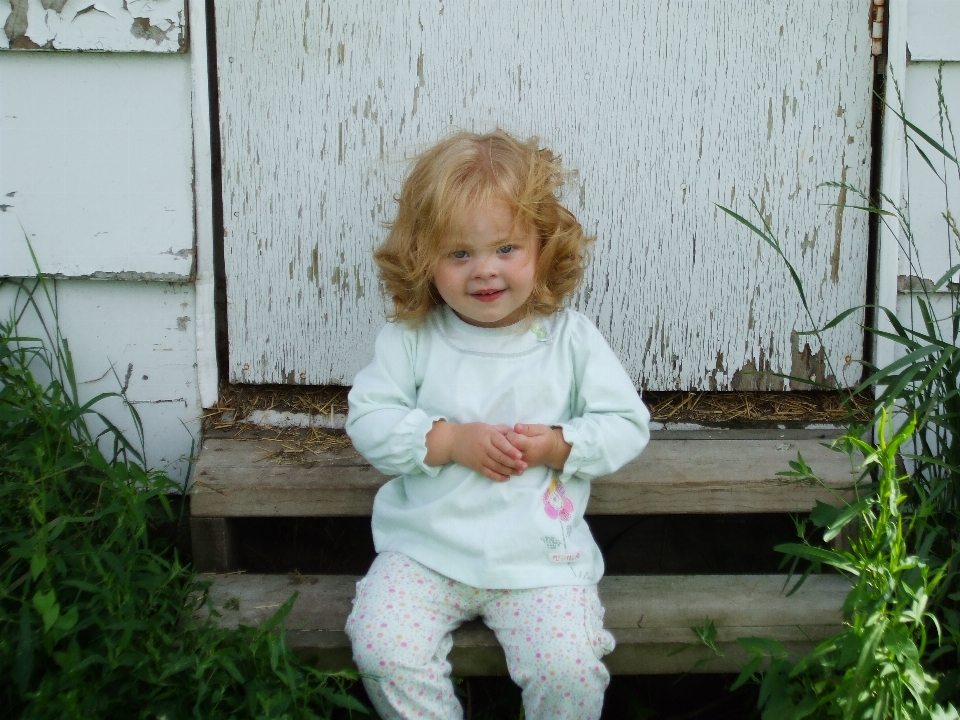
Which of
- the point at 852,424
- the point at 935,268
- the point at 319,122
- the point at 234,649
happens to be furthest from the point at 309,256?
the point at 935,268

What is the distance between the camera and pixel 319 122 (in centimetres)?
218

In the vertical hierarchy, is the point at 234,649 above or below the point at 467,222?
below

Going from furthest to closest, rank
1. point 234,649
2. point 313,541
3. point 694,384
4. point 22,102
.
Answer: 1. point 313,541
2. point 694,384
3. point 22,102
4. point 234,649

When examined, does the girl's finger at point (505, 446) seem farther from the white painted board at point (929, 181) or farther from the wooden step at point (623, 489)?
the white painted board at point (929, 181)

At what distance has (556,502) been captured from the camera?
1815mm

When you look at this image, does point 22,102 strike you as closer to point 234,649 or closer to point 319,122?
point 319,122

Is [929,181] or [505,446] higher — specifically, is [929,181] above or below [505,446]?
above

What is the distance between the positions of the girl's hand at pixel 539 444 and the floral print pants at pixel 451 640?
0.81 feet

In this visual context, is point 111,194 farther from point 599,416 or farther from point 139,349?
point 599,416

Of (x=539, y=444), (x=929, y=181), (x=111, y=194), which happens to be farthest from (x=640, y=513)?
(x=111, y=194)

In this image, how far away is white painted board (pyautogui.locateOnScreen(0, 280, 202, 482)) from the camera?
7.27 feet

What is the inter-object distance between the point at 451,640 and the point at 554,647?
0.22m

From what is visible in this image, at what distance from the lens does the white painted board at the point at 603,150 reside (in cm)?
214

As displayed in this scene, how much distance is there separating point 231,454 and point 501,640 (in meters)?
0.83
